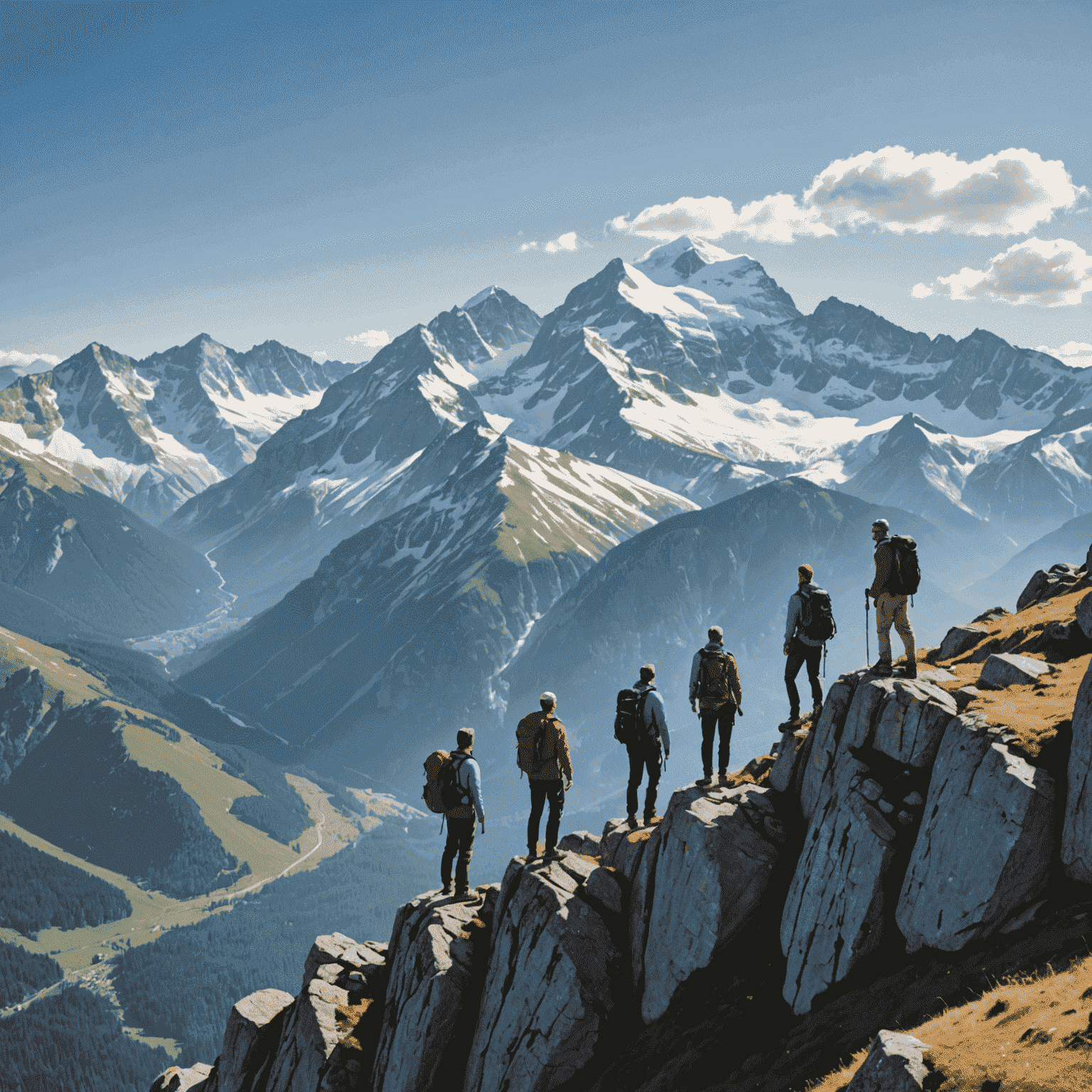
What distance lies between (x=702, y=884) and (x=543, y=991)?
20.5ft

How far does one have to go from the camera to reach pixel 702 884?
84.7ft

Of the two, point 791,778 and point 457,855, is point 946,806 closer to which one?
point 791,778

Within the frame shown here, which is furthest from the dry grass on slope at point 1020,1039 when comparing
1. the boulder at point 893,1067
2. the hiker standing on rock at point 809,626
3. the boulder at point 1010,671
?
the hiker standing on rock at point 809,626

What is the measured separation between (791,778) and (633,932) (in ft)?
24.0

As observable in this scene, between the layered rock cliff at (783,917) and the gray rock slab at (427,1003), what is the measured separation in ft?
0.27

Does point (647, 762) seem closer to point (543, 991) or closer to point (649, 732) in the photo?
point (649, 732)

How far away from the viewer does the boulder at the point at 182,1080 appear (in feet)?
151

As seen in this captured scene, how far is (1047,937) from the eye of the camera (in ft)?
60.4

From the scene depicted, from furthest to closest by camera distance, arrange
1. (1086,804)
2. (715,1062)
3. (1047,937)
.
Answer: (715,1062) < (1086,804) < (1047,937)

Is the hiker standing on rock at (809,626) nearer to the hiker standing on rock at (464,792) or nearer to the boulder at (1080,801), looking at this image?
the boulder at (1080,801)

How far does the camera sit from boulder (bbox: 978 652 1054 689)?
2578cm

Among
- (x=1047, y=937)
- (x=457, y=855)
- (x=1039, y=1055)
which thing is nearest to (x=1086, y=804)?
(x=1047, y=937)

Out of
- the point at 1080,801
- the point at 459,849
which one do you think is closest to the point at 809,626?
the point at 1080,801

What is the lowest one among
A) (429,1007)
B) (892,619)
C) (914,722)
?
(429,1007)
